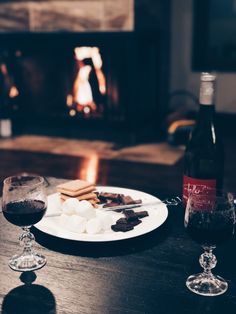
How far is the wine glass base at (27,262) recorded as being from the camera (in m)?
1.02

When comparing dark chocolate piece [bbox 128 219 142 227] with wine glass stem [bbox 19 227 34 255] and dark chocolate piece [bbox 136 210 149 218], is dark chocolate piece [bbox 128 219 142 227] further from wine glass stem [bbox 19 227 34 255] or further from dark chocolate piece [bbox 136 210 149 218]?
wine glass stem [bbox 19 227 34 255]

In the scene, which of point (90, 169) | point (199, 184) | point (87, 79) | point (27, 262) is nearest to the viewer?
point (27, 262)

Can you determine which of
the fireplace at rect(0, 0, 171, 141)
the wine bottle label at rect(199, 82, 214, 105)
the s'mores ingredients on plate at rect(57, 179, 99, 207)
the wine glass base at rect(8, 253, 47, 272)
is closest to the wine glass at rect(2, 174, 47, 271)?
the wine glass base at rect(8, 253, 47, 272)

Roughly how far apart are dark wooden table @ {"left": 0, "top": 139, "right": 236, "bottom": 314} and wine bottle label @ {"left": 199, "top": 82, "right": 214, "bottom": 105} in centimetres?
31

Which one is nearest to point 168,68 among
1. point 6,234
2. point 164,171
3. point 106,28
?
point 106,28

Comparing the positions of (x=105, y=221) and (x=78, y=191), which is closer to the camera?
(x=105, y=221)

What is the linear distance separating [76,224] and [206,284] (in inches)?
13.0

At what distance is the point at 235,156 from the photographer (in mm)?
3652

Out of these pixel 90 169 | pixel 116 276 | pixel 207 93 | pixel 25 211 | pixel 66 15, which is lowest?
pixel 90 169

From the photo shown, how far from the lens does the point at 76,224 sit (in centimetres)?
112

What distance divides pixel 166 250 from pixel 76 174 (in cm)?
222

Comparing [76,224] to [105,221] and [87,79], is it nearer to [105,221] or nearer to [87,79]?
[105,221]

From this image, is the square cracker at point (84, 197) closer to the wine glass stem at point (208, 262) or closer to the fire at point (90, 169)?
the wine glass stem at point (208, 262)

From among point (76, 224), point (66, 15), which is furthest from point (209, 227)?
point (66, 15)
